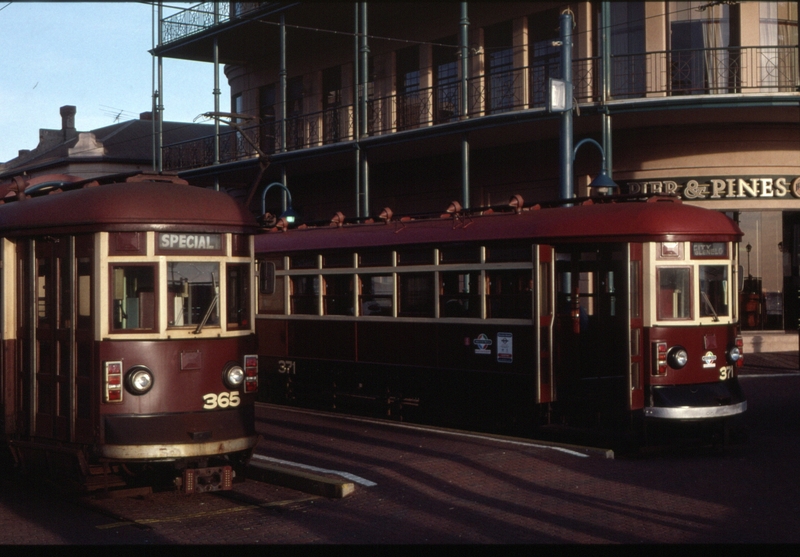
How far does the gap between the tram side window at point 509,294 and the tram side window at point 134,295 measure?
528cm

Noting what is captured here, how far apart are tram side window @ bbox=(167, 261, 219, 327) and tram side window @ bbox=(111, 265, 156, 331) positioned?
6.0 inches

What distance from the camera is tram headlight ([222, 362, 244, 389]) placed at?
9766 mm

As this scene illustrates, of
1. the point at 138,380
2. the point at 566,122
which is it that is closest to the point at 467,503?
the point at 138,380

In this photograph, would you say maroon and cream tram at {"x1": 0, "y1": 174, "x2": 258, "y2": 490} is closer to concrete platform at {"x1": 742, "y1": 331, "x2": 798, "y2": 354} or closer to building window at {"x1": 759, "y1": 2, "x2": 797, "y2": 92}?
building window at {"x1": 759, "y1": 2, "x2": 797, "y2": 92}

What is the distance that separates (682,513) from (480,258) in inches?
218

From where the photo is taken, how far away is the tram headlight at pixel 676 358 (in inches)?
488

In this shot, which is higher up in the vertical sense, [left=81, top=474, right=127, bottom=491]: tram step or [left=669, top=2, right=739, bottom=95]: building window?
[left=669, top=2, right=739, bottom=95]: building window

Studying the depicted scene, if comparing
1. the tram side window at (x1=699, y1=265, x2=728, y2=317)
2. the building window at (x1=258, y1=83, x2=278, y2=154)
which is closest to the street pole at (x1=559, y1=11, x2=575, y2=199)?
the tram side window at (x1=699, y1=265, x2=728, y2=317)

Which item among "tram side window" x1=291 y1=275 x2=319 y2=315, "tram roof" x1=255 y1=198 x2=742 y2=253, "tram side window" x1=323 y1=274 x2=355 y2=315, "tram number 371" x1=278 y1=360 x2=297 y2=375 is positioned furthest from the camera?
"tram number 371" x1=278 y1=360 x2=297 y2=375

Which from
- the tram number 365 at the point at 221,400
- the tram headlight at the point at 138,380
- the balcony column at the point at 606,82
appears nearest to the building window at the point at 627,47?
the balcony column at the point at 606,82

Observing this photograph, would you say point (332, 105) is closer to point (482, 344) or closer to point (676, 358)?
point (482, 344)

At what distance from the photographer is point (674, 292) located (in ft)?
41.5

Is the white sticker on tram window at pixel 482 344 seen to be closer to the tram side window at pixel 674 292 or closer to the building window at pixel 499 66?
the tram side window at pixel 674 292

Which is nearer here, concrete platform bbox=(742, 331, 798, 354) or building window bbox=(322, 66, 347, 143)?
concrete platform bbox=(742, 331, 798, 354)
